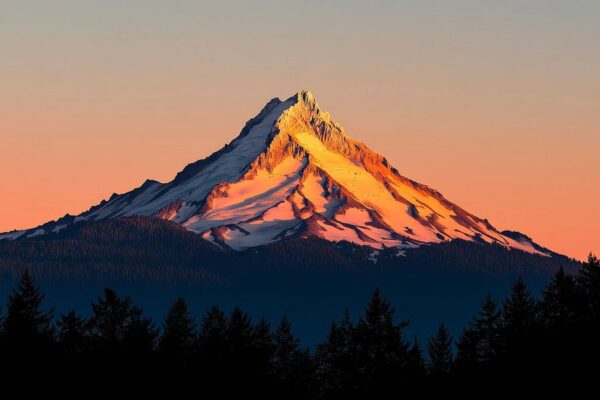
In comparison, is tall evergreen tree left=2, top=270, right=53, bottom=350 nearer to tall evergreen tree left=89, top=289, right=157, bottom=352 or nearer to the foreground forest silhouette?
the foreground forest silhouette

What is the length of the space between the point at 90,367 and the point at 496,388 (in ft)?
80.3

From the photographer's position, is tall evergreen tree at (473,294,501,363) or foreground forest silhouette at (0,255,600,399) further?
tall evergreen tree at (473,294,501,363)

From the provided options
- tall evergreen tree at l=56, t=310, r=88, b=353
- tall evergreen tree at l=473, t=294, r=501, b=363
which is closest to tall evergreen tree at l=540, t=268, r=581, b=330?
tall evergreen tree at l=473, t=294, r=501, b=363

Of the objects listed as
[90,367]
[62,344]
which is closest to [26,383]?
[90,367]

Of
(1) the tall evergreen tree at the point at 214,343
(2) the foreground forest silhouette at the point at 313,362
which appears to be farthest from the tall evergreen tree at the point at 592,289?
(1) the tall evergreen tree at the point at 214,343

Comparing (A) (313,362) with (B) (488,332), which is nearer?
(B) (488,332)

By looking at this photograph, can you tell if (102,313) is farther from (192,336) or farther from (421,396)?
(421,396)

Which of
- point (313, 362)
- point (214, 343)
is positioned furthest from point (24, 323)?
point (313, 362)

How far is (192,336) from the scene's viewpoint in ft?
459

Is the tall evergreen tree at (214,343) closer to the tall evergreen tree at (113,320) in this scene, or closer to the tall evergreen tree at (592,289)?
the tall evergreen tree at (113,320)

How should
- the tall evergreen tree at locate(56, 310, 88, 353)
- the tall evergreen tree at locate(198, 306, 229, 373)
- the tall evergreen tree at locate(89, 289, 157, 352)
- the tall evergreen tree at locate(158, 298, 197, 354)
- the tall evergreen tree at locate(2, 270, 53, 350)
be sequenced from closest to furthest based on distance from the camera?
the tall evergreen tree at locate(2, 270, 53, 350) < the tall evergreen tree at locate(198, 306, 229, 373) < the tall evergreen tree at locate(56, 310, 88, 353) < the tall evergreen tree at locate(89, 289, 157, 352) < the tall evergreen tree at locate(158, 298, 197, 354)

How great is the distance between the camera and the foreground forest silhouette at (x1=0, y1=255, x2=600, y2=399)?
113 m

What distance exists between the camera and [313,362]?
136750 mm

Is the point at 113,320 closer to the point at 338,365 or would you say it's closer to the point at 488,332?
the point at 338,365
